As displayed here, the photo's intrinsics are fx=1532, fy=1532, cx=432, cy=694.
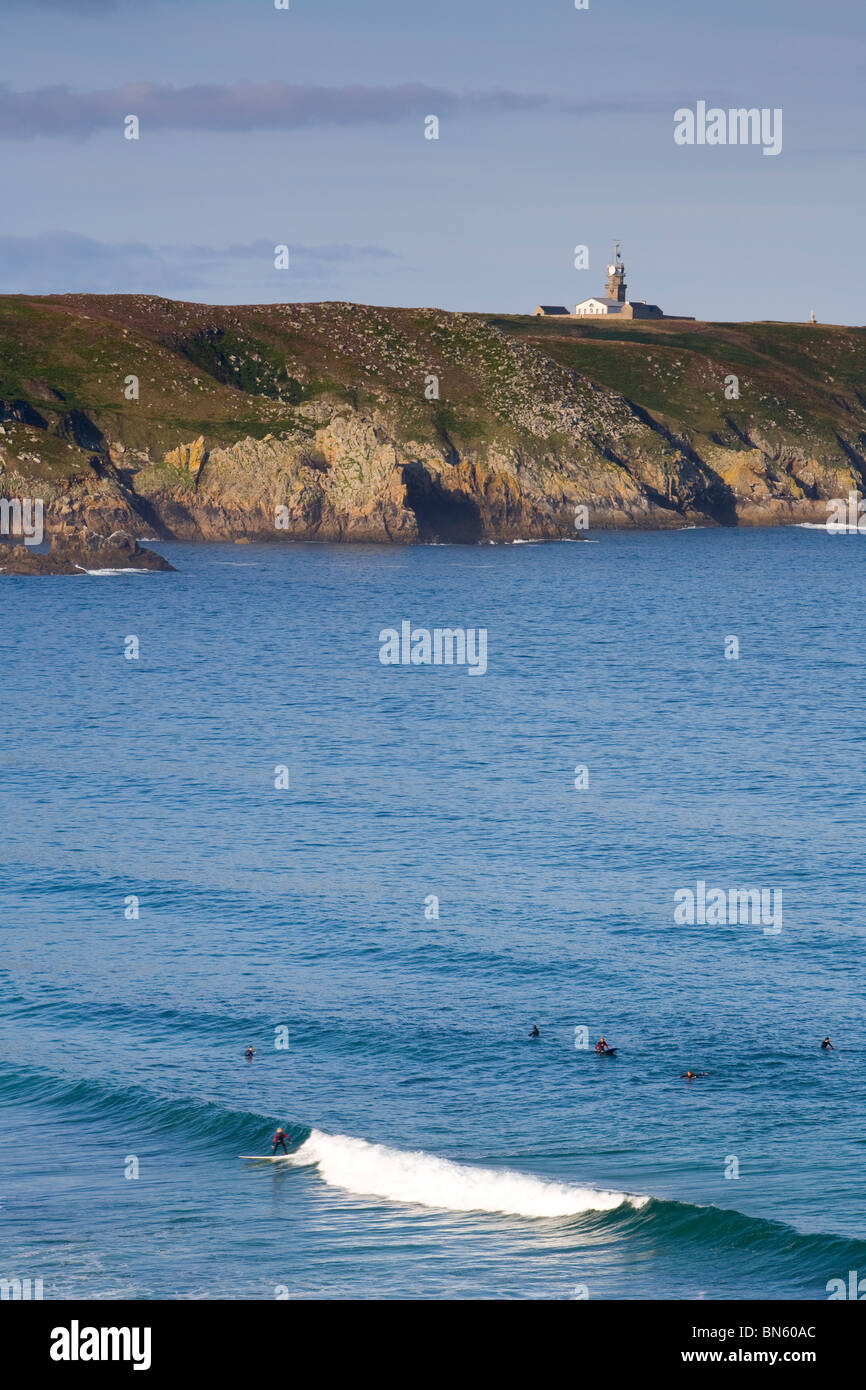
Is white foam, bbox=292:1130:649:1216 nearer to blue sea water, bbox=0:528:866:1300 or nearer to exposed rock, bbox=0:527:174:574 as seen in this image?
blue sea water, bbox=0:528:866:1300

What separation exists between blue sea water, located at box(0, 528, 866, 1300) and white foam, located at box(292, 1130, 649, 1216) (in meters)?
0.10

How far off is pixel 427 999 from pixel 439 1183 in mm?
11125

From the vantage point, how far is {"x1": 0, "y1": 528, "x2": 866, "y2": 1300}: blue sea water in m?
33.6

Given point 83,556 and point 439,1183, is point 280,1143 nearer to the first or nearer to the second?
point 439,1183

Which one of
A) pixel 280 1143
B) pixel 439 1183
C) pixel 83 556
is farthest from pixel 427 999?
pixel 83 556

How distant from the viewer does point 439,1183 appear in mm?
36125

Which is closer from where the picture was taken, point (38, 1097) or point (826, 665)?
point (38, 1097)

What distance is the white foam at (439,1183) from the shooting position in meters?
35.0

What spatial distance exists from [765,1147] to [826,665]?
282 ft

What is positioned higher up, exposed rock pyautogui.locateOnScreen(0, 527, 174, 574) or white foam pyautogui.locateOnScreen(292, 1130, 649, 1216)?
exposed rock pyautogui.locateOnScreen(0, 527, 174, 574)

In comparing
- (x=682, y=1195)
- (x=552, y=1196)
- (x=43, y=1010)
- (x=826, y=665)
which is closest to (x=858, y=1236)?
(x=682, y=1195)

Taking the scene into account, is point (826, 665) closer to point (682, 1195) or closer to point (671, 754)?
point (671, 754)

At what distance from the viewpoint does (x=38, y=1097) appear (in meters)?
41.0

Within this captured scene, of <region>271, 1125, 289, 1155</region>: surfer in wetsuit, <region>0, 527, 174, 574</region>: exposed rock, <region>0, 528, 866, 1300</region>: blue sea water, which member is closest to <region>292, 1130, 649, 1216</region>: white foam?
<region>0, 528, 866, 1300</region>: blue sea water
